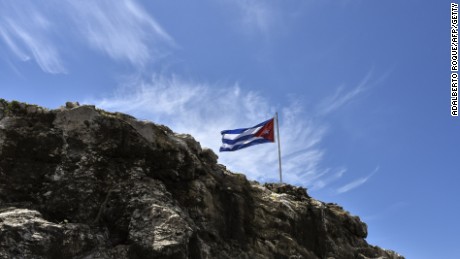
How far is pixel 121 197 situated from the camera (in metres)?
20.5

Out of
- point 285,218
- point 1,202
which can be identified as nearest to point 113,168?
point 1,202

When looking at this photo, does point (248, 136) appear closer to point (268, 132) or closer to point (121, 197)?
point (268, 132)

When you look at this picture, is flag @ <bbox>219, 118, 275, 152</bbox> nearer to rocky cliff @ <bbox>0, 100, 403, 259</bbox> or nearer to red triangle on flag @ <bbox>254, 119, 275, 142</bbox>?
red triangle on flag @ <bbox>254, 119, 275, 142</bbox>

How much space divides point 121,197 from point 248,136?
19211 mm

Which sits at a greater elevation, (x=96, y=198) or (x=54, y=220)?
(x=96, y=198)

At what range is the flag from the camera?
37.8m

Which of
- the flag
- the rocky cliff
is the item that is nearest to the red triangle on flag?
the flag

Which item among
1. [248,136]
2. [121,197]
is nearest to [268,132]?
[248,136]

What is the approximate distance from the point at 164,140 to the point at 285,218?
9.32m

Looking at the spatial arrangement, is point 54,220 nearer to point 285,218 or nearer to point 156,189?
point 156,189

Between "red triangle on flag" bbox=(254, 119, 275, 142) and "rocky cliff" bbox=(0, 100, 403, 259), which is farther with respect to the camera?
"red triangle on flag" bbox=(254, 119, 275, 142)

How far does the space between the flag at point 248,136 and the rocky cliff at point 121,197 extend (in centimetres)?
968

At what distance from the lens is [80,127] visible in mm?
22047

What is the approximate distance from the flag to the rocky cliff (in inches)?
381
